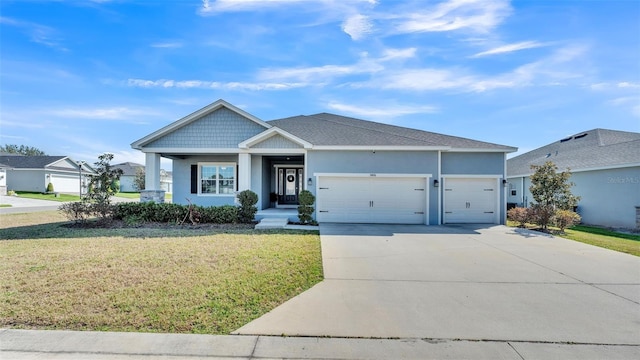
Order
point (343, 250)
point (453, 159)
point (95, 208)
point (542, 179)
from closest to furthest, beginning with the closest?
point (343, 250)
point (95, 208)
point (542, 179)
point (453, 159)

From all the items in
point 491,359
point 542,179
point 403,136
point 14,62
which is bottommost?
point 491,359

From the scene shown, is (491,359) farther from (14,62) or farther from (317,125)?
(14,62)

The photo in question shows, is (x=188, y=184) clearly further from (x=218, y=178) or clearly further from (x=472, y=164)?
(x=472, y=164)

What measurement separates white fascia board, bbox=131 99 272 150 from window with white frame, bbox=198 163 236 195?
2553 mm

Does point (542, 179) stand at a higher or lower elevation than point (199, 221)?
higher

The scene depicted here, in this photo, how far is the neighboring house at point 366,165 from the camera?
12.7 m

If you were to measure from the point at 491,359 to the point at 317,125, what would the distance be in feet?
45.6

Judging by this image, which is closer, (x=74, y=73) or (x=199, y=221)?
(x=199, y=221)

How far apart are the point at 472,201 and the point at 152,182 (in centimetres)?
1486

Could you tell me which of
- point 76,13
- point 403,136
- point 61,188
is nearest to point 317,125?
point 403,136

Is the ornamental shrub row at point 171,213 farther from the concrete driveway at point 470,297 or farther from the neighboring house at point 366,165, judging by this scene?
the concrete driveway at point 470,297

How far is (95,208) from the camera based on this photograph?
36.2 ft

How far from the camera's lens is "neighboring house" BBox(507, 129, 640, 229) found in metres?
13.5

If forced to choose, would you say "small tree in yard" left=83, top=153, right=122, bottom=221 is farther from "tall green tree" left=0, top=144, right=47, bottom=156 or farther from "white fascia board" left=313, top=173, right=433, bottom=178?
"tall green tree" left=0, top=144, right=47, bottom=156
